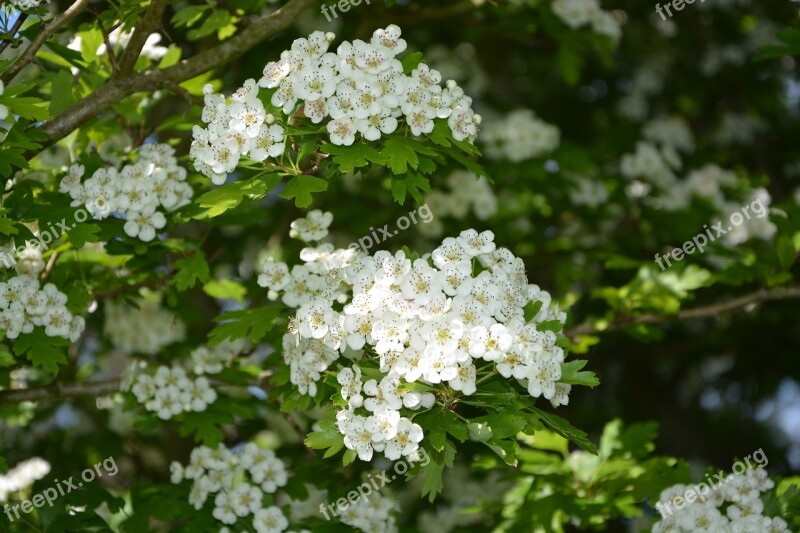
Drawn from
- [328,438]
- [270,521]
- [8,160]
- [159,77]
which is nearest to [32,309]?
[8,160]

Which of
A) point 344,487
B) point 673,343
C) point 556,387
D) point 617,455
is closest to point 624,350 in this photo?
point 673,343

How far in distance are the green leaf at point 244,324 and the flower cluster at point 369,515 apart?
852 mm

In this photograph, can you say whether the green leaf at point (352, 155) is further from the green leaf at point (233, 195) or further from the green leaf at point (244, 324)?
the green leaf at point (244, 324)

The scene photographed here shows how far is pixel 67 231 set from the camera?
3594 millimetres

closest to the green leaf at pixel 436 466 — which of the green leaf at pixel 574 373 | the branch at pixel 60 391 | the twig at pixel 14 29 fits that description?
the green leaf at pixel 574 373

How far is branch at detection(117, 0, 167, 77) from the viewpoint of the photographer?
3574 mm

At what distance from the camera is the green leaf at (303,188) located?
3242mm

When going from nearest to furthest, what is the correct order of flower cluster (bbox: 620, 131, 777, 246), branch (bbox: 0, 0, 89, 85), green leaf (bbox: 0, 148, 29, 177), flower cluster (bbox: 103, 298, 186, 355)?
green leaf (bbox: 0, 148, 29, 177)
branch (bbox: 0, 0, 89, 85)
flower cluster (bbox: 103, 298, 186, 355)
flower cluster (bbox: 620, 131, 777, 246)

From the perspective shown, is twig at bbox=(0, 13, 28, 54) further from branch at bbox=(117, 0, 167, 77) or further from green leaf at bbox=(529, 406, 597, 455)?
green leaf at bbox=(529, 406, 597, 455)

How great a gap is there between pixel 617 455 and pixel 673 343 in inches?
167

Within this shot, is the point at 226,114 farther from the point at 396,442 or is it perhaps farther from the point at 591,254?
the point at 591,254

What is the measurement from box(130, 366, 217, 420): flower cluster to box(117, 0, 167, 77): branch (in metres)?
1.36

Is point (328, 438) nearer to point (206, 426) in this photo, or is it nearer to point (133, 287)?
point (206, 426)

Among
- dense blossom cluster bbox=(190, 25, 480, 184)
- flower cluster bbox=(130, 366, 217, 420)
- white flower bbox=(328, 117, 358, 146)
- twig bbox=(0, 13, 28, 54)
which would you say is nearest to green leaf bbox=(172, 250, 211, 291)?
flower cluster bbox=(130, 366, 217, 420)
